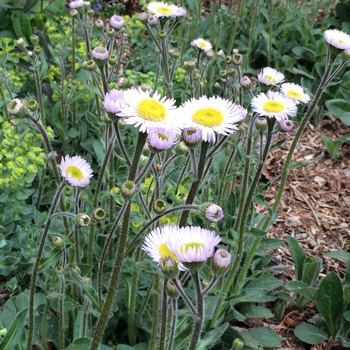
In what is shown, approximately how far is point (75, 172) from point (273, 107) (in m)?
0.87

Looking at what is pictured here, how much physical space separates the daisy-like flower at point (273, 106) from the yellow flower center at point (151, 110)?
465 millimetres

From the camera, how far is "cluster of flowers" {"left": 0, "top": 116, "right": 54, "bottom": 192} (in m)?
2.72

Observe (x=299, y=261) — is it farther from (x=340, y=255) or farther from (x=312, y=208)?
(x=312, y=208)

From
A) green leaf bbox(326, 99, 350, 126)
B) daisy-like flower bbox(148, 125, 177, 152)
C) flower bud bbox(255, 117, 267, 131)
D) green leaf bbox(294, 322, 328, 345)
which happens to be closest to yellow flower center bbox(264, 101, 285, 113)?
flower bud bbox(255, 117, 267, 131)

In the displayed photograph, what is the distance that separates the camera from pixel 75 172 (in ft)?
6.42

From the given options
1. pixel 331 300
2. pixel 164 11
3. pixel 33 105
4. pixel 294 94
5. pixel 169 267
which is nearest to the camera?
pixel 169 267

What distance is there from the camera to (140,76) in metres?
4.18

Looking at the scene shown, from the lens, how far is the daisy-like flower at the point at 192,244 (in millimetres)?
1370

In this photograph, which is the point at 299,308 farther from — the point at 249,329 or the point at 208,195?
A: the point at 208,195

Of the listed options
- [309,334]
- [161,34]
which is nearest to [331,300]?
[309,334]

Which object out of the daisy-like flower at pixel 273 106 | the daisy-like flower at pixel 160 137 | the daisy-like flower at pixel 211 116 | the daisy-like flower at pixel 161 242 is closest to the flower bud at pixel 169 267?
the daisy-like flower at pixel 161 242

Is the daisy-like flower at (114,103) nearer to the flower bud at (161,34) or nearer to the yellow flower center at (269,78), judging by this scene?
the yellow flower center at (269,78)

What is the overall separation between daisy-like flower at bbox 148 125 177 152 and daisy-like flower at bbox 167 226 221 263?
0.28m

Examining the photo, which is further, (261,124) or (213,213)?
(261,124)
